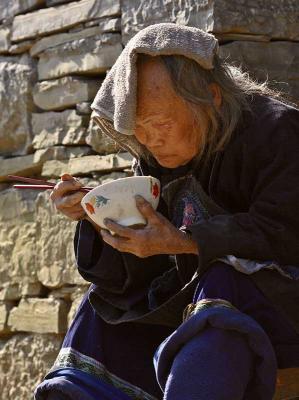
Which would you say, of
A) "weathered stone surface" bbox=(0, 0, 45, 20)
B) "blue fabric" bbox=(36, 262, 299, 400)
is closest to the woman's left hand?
"blue fabric" bbox=(36, 262, 299, 400)

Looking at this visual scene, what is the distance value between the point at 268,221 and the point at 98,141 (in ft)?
4.38

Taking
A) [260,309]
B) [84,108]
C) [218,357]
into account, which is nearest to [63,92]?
[84,108]

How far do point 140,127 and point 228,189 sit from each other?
0.86 feet

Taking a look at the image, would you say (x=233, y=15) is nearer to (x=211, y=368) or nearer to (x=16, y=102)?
(x=16, y=102)

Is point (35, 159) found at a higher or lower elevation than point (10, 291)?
higher

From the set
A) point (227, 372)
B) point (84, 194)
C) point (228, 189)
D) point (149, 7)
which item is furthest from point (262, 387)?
point (149, 7)

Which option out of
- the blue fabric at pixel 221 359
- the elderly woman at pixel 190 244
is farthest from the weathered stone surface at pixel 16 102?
the blue fabric at pixel 221 359

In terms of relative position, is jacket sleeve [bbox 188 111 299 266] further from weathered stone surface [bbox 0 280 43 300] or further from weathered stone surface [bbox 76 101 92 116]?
weathered stone surface [bbox 0 280 43 300]

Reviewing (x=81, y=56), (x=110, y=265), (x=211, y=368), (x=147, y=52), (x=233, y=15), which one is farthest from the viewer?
(x=81, y=56)

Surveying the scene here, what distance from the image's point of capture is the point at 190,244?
7.94 feet

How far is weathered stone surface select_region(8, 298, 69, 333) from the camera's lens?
3725 millimetres

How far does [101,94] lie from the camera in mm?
2619

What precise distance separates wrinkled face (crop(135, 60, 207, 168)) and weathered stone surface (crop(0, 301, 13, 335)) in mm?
1546

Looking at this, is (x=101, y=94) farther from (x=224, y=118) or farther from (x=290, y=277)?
(x=290, y=277)
